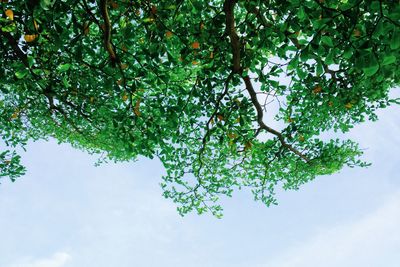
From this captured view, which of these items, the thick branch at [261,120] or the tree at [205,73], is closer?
the tree at [205,73]

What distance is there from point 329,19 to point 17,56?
7573 mm

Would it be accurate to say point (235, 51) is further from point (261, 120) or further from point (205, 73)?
point (261, 120)

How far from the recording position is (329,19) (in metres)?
4.31

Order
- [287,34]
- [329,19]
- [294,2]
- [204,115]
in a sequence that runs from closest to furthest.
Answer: [329,19] < [294,2] < [287,34] < [204,115]

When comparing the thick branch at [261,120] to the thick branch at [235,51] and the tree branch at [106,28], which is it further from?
the tree branch at [106,28]

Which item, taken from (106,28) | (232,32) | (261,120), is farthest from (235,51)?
(261,120)

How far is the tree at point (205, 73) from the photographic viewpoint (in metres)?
5.68

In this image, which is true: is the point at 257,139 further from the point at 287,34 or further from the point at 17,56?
the point at 17,56

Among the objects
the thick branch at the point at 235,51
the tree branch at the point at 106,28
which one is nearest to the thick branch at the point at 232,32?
the thick branch at the point at 235,51

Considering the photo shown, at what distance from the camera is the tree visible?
18.6ft

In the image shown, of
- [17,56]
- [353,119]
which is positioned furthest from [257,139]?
[17,56]

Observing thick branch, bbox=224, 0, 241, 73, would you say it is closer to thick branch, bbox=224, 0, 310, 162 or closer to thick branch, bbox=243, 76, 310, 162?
thick branch, bbox=224, 0, 310, 162

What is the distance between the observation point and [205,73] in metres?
8.44

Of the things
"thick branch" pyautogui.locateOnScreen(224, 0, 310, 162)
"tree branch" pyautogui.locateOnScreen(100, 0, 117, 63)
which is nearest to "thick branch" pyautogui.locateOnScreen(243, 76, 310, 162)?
"thick branch" pyautogui.locateOnScreen(224, 0, 310, 162)
